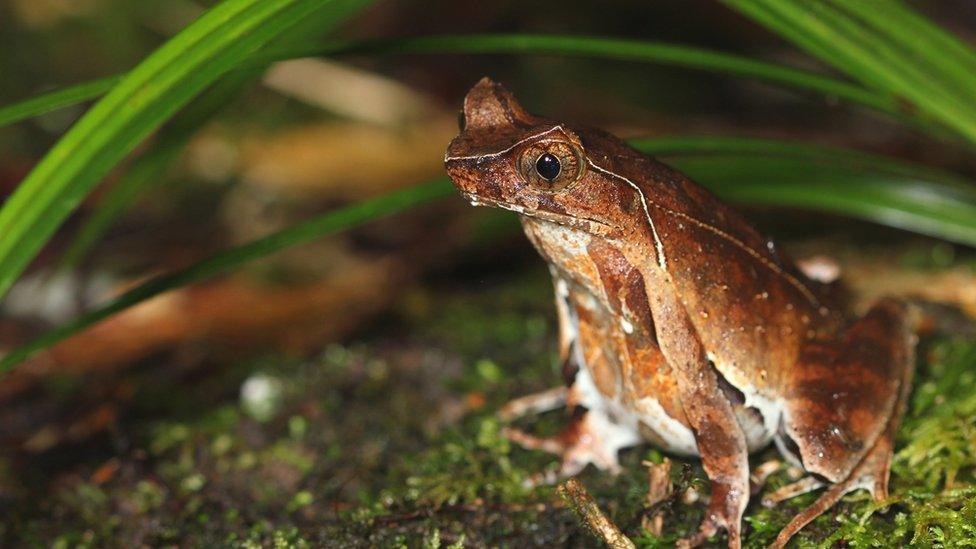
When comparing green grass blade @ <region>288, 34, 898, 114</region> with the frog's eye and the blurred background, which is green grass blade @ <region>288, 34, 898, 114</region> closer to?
the blurred background

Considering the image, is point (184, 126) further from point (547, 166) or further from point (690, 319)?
point (690, 319)

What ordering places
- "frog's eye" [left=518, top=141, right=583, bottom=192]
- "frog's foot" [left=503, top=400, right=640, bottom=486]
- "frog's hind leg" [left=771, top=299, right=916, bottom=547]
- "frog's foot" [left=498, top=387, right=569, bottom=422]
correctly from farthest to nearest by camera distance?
"frog's foot" [left=498, top=387, right=569, bottom=422], "frog's foot" [left=503, top=400, right=640, bottom=486], "frog's hind leg" [left=771, top=299, right=916, bottom=547], "frog's eye" [left=518, top=141, right=583, bottom=192]

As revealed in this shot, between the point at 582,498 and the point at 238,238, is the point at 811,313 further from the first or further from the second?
the point at 238,238

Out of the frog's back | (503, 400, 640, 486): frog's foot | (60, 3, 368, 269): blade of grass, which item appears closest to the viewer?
(60, 3, 368, 269): blade of grass

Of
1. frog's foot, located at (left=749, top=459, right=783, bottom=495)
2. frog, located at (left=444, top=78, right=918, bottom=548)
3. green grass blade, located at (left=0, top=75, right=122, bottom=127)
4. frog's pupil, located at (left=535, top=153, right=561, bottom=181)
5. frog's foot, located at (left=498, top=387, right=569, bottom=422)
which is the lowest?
frog's foot, located at (left=749, top=459, right=783, bottom=495)

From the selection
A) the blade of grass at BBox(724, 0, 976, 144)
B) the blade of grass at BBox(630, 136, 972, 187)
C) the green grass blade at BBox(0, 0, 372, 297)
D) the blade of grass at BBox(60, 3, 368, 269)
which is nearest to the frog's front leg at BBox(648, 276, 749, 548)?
the blade of grass at BBox(630, 136, 972, 187)

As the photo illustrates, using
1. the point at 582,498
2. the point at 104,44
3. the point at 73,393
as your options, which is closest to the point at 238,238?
the point at 73,393

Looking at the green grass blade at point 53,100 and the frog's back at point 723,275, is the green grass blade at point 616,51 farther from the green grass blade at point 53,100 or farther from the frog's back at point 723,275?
the green grass blade at point 53,100
